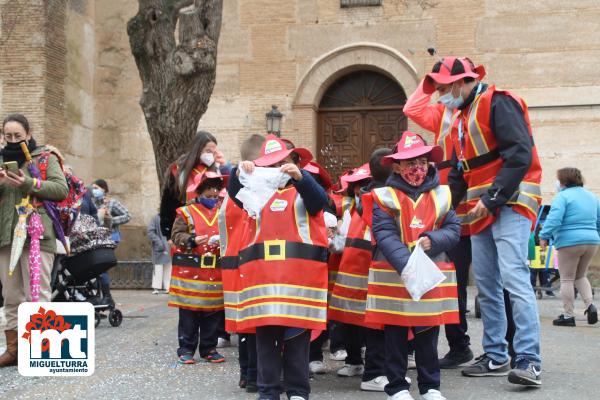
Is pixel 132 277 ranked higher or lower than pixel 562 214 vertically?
lower

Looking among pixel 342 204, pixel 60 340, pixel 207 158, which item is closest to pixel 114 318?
pixel 207 158

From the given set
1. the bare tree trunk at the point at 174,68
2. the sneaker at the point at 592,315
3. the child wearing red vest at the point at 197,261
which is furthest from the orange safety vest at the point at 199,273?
the sneaker at the point at 592,315

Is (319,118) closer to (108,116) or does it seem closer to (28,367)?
(108,116)

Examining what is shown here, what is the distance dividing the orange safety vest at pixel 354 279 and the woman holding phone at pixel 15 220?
2521 millimetres

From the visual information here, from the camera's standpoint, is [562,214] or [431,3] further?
[431,3]

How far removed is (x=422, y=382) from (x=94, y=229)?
5488 millimetres

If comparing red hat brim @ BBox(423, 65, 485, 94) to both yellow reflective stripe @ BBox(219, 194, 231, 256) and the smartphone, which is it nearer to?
yellow reflective stripe @ BBox(219, 194, 231, 256)

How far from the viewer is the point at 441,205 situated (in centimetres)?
519

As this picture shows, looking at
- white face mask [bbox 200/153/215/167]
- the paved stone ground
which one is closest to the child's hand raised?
the paved stone ground

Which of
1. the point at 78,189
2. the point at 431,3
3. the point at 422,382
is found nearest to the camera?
the point at 422,382

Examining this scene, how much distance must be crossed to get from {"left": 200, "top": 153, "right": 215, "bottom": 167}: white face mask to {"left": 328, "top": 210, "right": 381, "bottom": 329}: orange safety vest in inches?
65.8

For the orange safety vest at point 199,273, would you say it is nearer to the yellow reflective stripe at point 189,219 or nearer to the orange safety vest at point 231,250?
the yellow reflective stripe at point 189,219

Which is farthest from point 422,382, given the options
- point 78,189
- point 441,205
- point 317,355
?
point 78,189

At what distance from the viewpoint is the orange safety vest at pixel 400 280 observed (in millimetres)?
5098
